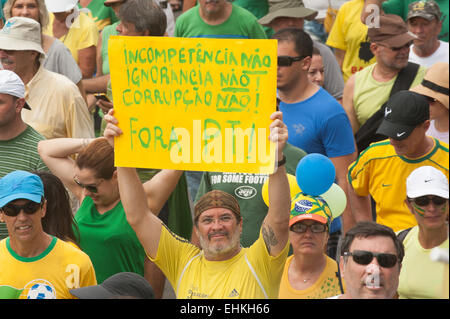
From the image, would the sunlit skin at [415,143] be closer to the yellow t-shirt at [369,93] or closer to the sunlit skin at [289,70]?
the sunlit skin at [289,70]

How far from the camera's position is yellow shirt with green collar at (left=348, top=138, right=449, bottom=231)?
18.6 feet

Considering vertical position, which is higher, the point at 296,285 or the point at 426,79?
the point at 426,79

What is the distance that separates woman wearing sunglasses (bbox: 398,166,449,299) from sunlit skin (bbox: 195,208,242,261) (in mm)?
904

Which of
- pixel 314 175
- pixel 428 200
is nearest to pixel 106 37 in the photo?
pixel 314 175

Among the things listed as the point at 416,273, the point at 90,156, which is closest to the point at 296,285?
the point at 416,273

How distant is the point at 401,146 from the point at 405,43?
163 cm

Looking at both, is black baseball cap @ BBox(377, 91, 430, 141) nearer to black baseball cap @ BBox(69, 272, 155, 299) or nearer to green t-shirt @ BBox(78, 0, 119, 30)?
black baseball cap @ BBox(69, 272, 155, 299)

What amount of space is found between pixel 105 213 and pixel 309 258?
1.32m

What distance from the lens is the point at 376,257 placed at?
4.54 m

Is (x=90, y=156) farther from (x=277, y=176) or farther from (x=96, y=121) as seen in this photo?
(x=96, y=121)

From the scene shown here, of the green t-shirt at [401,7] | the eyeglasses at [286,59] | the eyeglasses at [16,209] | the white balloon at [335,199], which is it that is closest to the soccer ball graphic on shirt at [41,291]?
the eyeglasses at [16,209]

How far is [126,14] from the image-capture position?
6.95 m

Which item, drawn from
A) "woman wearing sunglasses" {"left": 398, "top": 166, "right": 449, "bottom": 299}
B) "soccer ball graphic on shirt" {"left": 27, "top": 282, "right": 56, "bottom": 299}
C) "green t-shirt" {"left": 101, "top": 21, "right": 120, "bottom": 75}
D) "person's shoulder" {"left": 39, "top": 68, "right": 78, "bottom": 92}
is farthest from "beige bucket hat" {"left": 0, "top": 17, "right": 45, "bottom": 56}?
"woman wearing sunglasses" {"left": 398, "top": 166, "right": 449, "bottom": 299}
